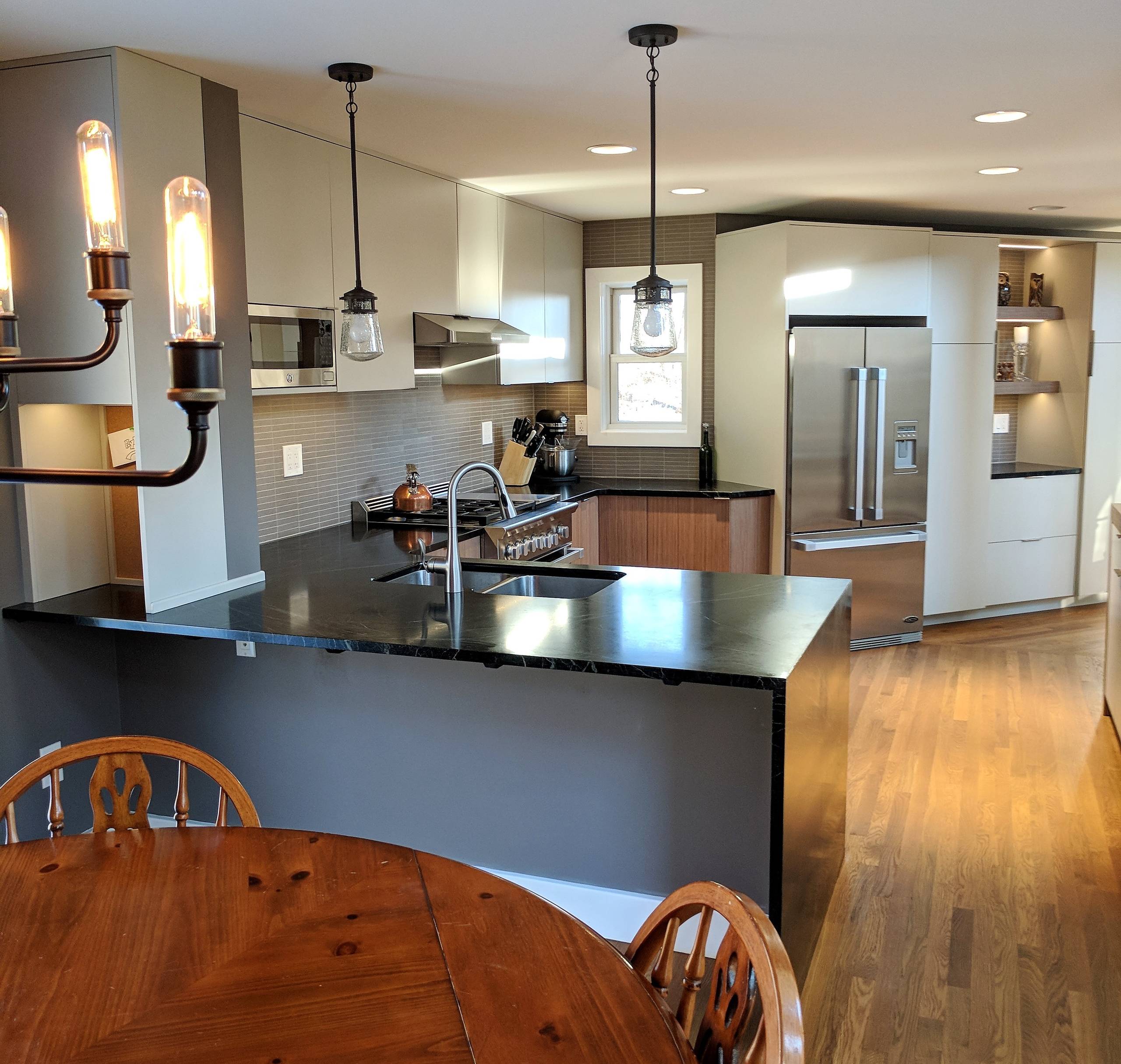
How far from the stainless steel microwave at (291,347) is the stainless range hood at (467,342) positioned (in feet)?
1.85

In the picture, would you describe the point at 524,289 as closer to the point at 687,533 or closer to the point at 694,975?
the point at 687,533

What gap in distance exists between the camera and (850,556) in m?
5.37

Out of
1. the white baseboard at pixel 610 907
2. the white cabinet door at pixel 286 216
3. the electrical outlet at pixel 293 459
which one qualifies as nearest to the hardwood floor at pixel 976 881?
the white baseboard at pixel 610 907

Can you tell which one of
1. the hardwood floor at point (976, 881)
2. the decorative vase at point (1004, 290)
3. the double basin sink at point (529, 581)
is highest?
the decorative vase at point (1004, 290)

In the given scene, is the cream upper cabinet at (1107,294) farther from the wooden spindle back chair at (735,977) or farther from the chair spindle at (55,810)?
the chair spindle at (55,810)

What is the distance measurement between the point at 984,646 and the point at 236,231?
14.1 ft

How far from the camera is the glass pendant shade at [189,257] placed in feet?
3.19

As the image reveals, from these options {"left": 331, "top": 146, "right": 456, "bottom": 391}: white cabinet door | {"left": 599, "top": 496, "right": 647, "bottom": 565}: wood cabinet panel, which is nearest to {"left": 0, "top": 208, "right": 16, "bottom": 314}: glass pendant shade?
{"left": 331, "top": 146, "right": 456, "bottom": 391}: white cabinet door

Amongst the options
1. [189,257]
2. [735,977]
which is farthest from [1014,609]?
[189,257]

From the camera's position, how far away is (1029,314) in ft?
20.2

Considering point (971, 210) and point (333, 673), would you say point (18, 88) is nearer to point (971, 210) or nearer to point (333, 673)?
point (333, 673)

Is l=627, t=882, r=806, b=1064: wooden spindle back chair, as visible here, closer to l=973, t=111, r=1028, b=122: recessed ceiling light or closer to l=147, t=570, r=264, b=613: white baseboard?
l=147, t=570, r=264, b=613: white baseboard

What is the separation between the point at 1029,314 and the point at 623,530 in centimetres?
282

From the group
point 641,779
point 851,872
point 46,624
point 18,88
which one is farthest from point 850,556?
point 18,88
